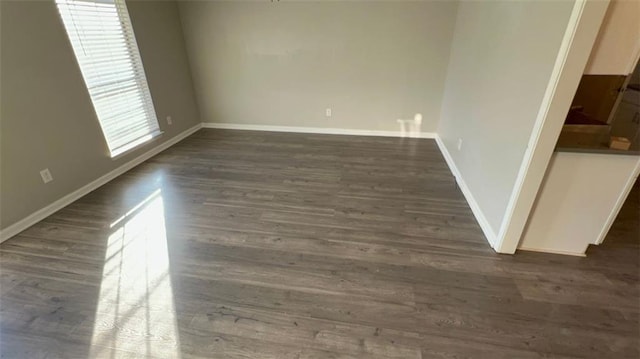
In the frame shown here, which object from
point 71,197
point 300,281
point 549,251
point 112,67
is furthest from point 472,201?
point 112,67

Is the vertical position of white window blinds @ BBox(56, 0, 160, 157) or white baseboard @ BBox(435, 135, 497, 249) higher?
white window blinds @ BBox(56, 0, 160, 157)

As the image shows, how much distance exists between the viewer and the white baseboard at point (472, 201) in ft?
7.32

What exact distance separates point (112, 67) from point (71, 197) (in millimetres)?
1422

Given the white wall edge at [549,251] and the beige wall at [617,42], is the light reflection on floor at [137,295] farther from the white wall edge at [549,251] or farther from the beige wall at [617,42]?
the beige wall at [617,42]

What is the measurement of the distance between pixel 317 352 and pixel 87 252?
186cm

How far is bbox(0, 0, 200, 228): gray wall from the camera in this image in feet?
7.56

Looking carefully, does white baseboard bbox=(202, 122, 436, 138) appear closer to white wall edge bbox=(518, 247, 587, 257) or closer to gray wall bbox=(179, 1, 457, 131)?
gray wall bbox=(179, 1, 457, 131)

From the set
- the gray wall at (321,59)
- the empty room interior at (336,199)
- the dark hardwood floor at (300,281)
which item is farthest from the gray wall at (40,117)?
the gray wall at (321,59)

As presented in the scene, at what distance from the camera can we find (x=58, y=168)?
2715mm

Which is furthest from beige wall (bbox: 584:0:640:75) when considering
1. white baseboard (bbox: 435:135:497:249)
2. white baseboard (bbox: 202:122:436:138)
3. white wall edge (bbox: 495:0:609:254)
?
white baseboard (bbox: 202:122:436:138)

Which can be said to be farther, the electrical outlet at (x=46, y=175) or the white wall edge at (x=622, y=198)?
the electrical outlet at (x=46, y=175)

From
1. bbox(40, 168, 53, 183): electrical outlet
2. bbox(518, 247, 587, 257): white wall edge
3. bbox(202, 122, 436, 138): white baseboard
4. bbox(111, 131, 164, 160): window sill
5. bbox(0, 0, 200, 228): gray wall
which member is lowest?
bbox(518, 247, 587, 257): white wall edge

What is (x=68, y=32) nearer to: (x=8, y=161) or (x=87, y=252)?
(x=8, y=161)

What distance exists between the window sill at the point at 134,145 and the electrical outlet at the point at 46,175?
26.4 inches
